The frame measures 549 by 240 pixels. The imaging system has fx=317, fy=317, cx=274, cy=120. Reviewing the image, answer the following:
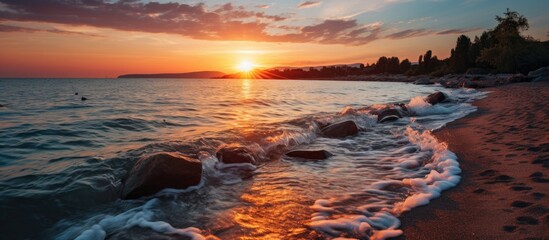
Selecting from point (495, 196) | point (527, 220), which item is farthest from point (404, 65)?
point (527, 220)

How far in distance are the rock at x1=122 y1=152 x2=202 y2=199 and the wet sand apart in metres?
4.00

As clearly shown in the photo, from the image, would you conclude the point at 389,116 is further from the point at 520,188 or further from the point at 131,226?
the point at 131,226

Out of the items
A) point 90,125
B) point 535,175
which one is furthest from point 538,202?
point 90,125

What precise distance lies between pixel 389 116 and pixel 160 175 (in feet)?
40.0

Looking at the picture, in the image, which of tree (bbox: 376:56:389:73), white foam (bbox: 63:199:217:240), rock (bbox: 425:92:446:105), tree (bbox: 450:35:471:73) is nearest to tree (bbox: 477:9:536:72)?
tree (bbox: 450:35:471:73)

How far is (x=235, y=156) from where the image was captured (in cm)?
798

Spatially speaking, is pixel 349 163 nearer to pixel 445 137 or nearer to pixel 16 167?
pixel 445 137

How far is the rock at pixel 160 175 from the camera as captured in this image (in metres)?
5.84

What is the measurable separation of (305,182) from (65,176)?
505 centimetres

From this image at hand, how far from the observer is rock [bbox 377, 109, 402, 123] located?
15.2 m

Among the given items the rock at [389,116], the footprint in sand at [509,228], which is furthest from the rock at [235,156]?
the rock at [389,116]

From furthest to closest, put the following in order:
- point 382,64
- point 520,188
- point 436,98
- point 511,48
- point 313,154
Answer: point 382,64
point 511,48
point 436,98
point 313,154
point 520,188

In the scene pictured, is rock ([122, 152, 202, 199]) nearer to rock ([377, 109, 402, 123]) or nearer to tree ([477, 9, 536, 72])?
rock ([377, 109, 402, 123])

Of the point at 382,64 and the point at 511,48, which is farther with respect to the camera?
the point at 382,64
